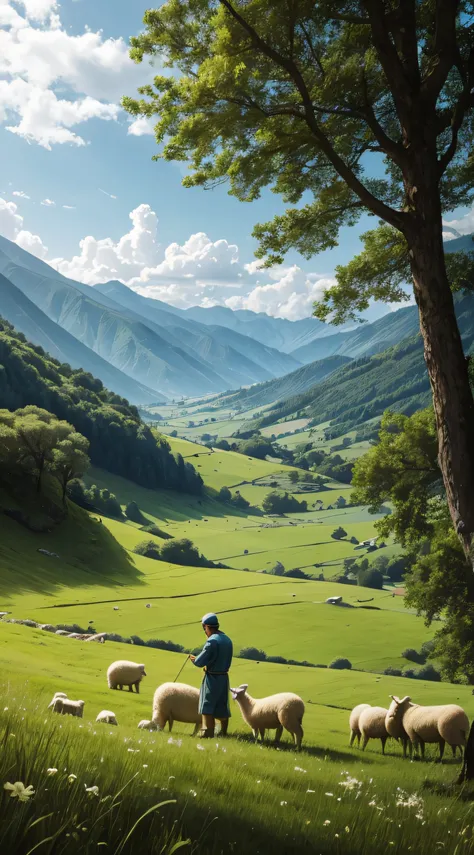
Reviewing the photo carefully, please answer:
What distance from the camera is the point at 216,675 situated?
43.8 feet

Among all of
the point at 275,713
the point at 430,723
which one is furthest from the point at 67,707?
the point at 430,723

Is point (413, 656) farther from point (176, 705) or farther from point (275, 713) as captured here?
point (176, 705)

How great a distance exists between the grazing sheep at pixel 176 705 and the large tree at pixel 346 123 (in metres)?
8.78

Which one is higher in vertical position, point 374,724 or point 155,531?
point 155,531

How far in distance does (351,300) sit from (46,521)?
84120mm

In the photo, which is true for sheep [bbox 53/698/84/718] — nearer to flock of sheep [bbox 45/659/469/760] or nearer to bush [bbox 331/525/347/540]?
flock of sheep [bbox 45/659/469/760]

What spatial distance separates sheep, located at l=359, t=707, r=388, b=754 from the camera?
1814cm

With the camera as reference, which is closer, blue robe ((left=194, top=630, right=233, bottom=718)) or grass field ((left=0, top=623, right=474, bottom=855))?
grass field ((left=0, top=623, right=474, bottom=855))

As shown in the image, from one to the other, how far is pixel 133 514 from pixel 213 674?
16636 cm

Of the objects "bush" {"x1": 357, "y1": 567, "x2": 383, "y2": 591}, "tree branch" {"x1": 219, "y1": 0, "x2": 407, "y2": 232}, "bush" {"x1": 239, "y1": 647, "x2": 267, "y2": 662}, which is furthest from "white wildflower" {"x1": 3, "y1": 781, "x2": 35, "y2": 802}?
"bush" {"x1": 357, "y1": 567, "x2": 383, "y2": 591}

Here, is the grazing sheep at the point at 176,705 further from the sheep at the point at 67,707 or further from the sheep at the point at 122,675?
the sheep at the point at 122,675

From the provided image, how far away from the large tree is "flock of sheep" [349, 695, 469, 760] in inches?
360

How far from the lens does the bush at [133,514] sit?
574ft

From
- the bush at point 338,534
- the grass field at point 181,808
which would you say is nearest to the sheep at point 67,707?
the grass field at point 181,808
